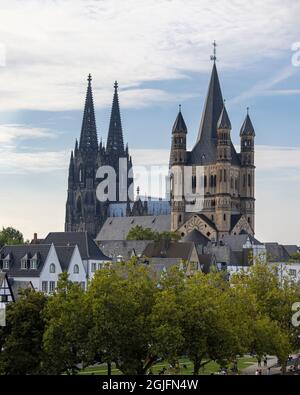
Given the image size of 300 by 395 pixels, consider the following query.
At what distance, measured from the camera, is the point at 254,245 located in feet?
500

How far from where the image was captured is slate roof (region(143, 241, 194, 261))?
114438 mm

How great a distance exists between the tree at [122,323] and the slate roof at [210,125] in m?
134

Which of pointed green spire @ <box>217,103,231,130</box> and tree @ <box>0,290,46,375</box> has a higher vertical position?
pointed green spire @ <box>217,103,231,130</box>

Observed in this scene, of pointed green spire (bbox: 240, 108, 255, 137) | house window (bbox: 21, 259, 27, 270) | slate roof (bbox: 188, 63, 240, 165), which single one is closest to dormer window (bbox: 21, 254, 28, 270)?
house window (bbox: 21, 259, 27, 270)

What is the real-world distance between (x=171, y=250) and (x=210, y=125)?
72.0 metres

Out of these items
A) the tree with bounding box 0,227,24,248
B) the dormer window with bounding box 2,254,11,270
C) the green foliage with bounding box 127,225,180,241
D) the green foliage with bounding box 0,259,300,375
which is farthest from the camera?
the green foliage with bounding box 127,225,180,241

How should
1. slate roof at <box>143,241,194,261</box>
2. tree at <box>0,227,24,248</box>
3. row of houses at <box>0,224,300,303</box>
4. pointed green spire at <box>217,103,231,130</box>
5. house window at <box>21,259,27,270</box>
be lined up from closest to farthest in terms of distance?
row of houses at <box>0,224,300,303</box> < house window at <box>21,259,27,270</box> < slate roof at <box>143,241,194,261</box> < tree at <box>0,227,24,248</box> < pointed green spire at <box>217,103,231,130</box>

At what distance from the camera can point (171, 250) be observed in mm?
117312

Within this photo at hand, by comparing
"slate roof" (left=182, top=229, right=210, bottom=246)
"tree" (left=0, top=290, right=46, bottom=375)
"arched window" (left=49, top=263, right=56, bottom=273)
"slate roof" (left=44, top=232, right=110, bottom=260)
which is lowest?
"tree" (left=0, top=290, right=46, bottom=375)

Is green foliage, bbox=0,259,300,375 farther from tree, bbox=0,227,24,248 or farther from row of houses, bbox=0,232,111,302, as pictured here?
tree, bbox=0,227,24,248

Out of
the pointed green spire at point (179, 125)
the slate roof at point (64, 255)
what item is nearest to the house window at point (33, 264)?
the slate roof at point (64, 255)

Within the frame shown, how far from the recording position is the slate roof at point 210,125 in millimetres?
184500

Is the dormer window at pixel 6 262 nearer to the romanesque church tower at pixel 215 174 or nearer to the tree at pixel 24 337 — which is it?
the tree at pixel 24 337

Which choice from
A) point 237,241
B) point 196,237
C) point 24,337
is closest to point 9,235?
point 196,237
